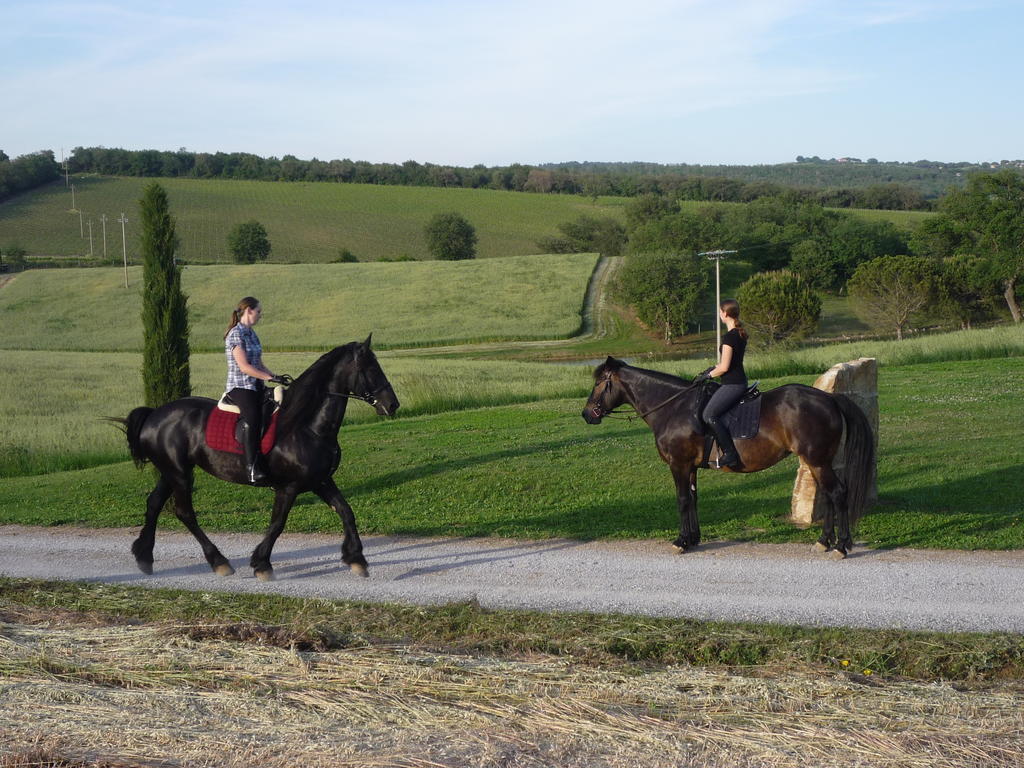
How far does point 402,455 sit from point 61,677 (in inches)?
416

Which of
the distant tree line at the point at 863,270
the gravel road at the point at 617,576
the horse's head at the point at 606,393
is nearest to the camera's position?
the gravel road at the point at 617,576

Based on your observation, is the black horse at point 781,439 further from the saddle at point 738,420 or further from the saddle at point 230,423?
the saddle at point 230,423

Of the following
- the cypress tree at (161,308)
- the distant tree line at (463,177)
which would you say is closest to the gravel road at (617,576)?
the cypress tree at (161,308)

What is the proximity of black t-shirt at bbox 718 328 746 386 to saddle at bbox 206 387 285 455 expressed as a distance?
4869 mm

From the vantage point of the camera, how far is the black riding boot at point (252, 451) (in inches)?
404

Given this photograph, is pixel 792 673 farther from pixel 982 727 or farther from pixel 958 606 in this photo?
pixel 958 606

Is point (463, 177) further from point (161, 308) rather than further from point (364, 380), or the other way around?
point (364, 380)

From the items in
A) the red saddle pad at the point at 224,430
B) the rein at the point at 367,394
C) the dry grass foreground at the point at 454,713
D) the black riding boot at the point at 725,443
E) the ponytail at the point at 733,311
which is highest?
the ponytail at the point at 733,311

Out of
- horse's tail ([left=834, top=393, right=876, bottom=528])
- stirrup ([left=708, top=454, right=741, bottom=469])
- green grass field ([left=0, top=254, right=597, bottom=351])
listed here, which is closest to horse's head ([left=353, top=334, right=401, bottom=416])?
stirrup ([left=708, top=454, right=741, bottom=469])

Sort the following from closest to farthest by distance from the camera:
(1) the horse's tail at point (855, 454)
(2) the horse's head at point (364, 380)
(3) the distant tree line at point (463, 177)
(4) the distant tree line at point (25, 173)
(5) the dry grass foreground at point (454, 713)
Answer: (5) the dry grass foreground at point (454, 713) → (2) the horse's head at point (364, 380) → (1) the horse's tail at point (855, 454) → (4) the distant tree line at point (25, 173) → (3) the distant tree line at point (463, 177)

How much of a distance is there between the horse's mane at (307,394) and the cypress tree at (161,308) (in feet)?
18.1

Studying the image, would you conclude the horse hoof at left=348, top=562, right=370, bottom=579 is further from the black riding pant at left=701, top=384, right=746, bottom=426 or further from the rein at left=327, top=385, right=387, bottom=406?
the black riding pant at left=701, top=384, right=746, bottom=426

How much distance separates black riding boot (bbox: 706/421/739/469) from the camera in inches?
423

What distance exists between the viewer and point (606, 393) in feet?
38.5
